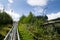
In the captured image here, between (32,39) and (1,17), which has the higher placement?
(1,17)

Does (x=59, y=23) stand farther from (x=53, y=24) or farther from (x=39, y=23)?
(x=39, y=23)

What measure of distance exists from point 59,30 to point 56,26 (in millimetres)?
1397

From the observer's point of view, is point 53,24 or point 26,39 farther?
point 53,24

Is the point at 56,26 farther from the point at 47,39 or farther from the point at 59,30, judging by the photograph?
the point at 47,39

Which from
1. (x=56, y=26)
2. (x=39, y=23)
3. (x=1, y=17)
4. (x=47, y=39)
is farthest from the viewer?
(x=1, y=17)

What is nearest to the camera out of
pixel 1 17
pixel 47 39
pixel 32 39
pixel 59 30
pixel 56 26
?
pixel 47 39

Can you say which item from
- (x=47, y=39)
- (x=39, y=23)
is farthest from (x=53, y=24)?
(x=47, y=39)

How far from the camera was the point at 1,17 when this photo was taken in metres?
50.8

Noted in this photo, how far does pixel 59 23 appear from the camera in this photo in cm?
2184

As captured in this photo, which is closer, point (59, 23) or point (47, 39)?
point (47, 39)

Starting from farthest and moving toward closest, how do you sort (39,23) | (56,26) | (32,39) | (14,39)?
(39,23) < (56,26) < (14,39) < (32,39)

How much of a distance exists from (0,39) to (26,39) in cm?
A: 607

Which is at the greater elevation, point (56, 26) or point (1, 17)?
point (1, 17)

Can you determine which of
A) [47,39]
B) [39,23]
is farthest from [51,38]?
[39,23]
